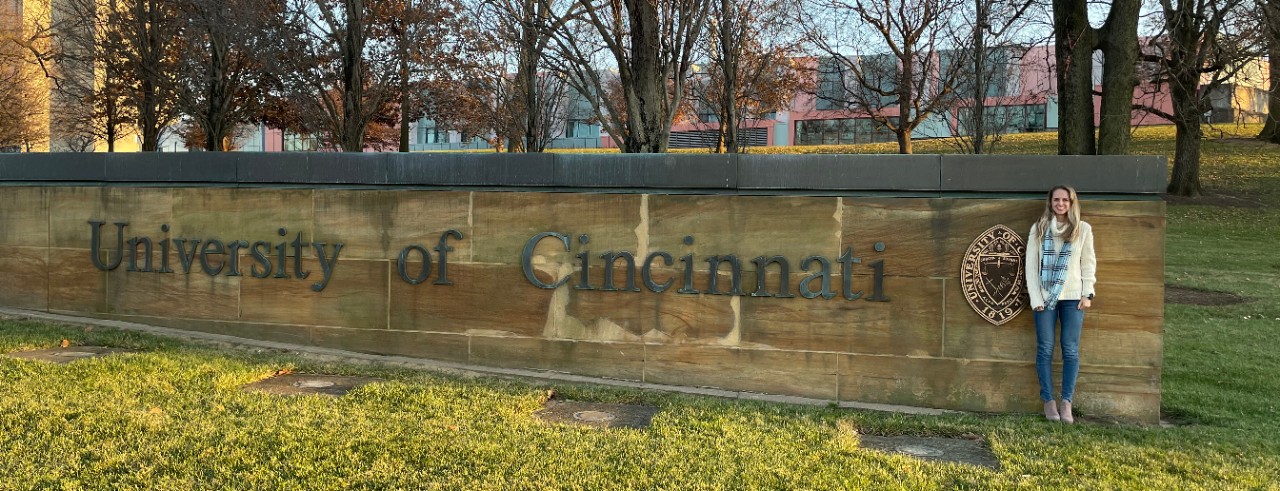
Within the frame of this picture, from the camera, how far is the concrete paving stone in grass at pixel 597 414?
18.6ft

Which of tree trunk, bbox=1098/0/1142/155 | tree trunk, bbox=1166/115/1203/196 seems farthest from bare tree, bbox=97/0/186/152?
tree trunk, bbox=1166/115/1203/196

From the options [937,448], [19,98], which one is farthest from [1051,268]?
[19,98]

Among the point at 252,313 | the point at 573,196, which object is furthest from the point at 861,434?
the point at 252,313

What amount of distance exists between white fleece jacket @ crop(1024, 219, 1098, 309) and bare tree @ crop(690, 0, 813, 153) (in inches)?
374

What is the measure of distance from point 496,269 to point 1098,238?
4367mm

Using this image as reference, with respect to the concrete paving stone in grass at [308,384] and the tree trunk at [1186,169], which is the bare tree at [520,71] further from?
the tree trunk at [1186,169]

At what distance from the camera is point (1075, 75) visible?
458 inches

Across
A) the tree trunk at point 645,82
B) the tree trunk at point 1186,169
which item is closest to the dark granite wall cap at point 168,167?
the tree trunk at point 645,82

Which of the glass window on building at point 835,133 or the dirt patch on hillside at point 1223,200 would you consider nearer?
the dirt patch on hillside at point 1223,200

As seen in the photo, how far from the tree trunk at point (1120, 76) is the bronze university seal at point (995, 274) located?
5.32 meters

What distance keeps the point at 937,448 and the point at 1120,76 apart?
7717 millimetres

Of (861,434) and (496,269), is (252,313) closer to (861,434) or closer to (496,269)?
(496,269)

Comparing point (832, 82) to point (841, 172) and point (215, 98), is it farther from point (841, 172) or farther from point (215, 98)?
point (841, 172)

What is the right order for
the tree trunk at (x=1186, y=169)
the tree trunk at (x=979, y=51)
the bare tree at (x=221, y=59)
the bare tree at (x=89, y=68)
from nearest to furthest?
the tree trunk at (x=979, y=51) < the bare tree at (x=221, y=59) < the bare tree at (x=89, y=68) < the tree trunk at (x=1186, y=169)
